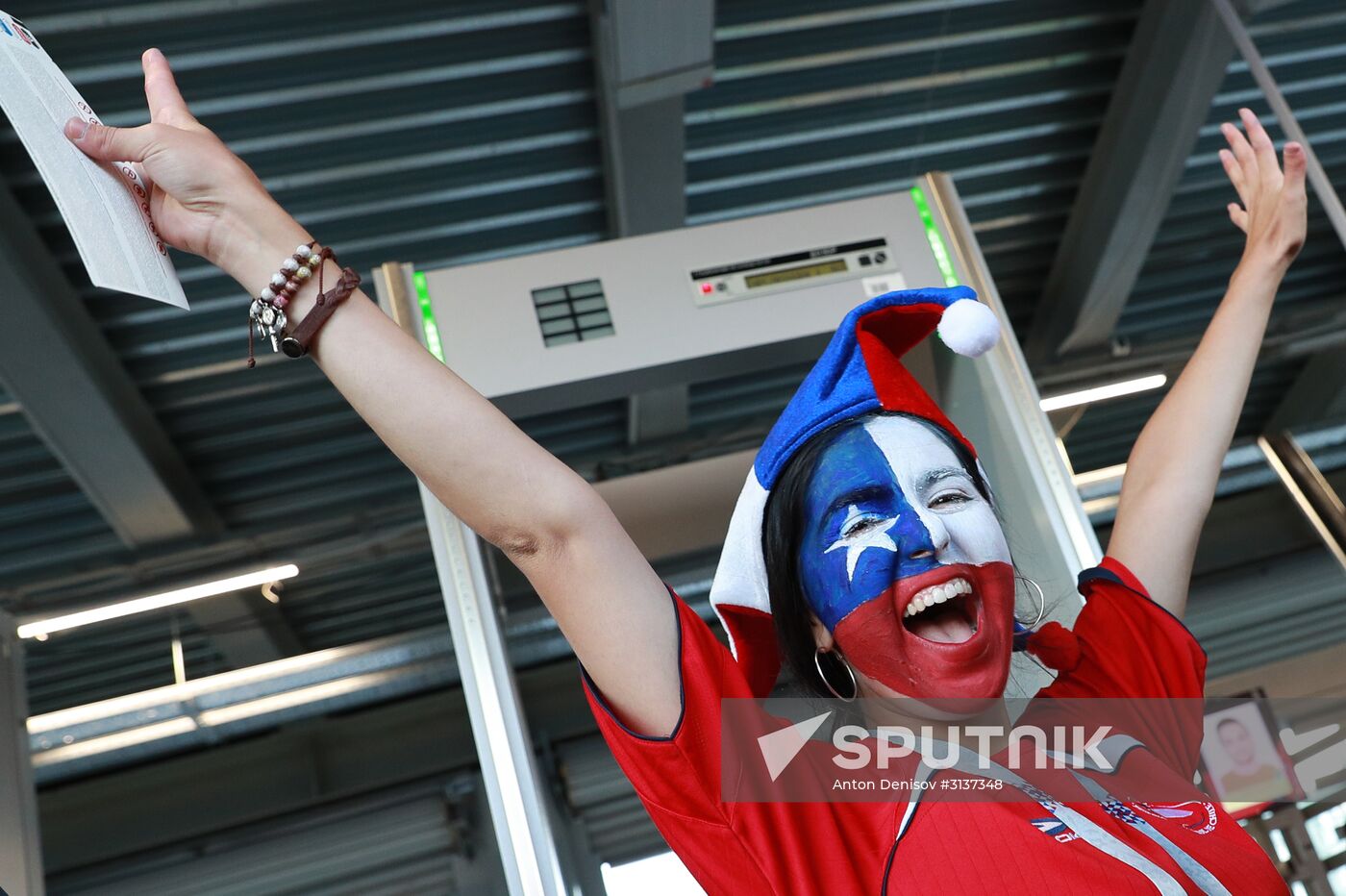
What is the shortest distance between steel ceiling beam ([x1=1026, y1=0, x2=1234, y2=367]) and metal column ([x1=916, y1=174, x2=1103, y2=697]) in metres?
2.36

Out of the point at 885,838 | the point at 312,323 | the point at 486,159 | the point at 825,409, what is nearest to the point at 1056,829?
the point at 885,838

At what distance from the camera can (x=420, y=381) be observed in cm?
104

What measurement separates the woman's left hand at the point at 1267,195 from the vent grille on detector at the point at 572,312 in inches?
44.1

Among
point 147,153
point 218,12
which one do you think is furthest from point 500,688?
point 218,12

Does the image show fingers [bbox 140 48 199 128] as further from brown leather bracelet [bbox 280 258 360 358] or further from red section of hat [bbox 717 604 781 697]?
red section of hat [bbox 717 604 781 697]

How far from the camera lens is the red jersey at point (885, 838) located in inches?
42.6

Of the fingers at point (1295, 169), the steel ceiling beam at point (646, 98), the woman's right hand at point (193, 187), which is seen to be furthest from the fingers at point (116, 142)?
the steel ceiling beam at point (646, 98)

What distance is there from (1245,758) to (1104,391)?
133 inches

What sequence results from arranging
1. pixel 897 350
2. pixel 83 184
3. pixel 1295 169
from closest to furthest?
pixel 83 184 < pixel 897 350 < pixel 1295 169

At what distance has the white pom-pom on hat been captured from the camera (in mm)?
1295

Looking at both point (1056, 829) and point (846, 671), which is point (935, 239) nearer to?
point (846, 671)

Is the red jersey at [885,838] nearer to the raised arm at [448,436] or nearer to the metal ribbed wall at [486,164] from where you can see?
the raised arm at [448,436]

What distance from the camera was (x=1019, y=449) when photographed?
220cm

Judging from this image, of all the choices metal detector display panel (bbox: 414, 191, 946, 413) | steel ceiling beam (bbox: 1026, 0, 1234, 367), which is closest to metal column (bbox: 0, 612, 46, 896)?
metal detector display panel (bbox: 414, 191, 946, 413)
